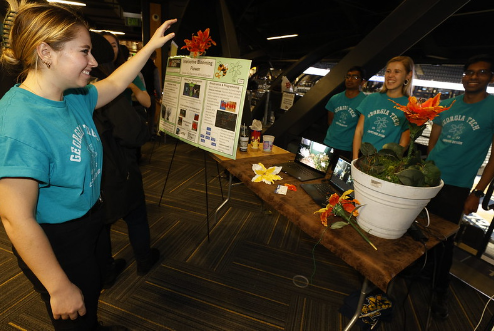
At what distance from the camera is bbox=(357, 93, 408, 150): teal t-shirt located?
168 centimetres

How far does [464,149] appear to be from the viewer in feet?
5.06

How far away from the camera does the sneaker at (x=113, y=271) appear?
164 centimetres

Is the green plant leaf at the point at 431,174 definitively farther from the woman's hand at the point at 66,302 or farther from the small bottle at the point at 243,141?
the small bottle at the point at 243,141

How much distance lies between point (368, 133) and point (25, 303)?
2.56 metres

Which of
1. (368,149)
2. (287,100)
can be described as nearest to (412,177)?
(368,149)

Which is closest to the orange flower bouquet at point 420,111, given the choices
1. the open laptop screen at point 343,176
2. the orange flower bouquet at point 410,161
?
the orange flower bouquet at point 410,161

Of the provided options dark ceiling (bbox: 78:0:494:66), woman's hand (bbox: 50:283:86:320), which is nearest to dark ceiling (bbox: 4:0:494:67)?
dark ceiling (bbox: 78:0:494:66)

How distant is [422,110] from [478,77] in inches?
46.2

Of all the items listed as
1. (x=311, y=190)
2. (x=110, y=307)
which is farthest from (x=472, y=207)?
(x=110, y=307)

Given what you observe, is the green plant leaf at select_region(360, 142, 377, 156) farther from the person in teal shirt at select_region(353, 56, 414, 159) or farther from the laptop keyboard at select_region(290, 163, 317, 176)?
the person in teal shirt at select_region(353, 56, 414, 159)

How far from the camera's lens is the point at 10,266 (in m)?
1.74

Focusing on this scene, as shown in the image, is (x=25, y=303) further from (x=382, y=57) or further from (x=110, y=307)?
(x=382, y=57)

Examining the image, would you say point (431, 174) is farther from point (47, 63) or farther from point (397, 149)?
point (47, 63)

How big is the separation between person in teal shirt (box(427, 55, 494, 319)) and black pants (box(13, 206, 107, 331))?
192 cm
